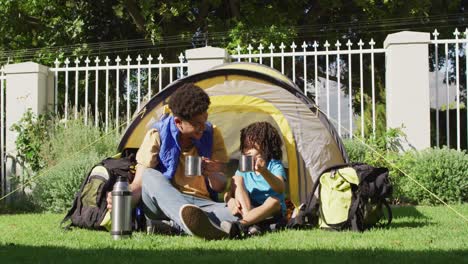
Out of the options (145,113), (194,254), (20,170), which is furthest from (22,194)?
(194,254)

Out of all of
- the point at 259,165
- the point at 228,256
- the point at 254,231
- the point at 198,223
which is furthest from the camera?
the point at 254,231

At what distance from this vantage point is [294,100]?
18.1ft

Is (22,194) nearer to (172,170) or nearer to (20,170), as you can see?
(20,170)

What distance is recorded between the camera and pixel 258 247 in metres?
3.58

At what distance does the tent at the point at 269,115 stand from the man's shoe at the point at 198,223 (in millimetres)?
1577

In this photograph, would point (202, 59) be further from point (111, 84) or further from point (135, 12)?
point (111, 84)

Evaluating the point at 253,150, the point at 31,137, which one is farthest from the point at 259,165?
the point at 31,137

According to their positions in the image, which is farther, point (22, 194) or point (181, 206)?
point (22, 194)

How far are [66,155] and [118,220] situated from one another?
330 centimetres

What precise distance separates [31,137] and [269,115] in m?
3.47

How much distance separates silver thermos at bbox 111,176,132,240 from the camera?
392 cm

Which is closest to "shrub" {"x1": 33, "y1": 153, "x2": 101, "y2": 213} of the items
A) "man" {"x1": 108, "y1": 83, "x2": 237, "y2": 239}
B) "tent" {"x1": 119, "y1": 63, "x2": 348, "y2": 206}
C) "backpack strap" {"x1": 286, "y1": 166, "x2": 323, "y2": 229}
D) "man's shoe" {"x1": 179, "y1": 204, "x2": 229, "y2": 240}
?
"tent" {"x1": 119, "y1": 63, "x2": 348, "y2": 206}

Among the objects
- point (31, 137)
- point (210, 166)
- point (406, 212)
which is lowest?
point (406, 212)

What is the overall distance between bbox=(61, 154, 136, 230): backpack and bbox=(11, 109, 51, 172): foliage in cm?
273
